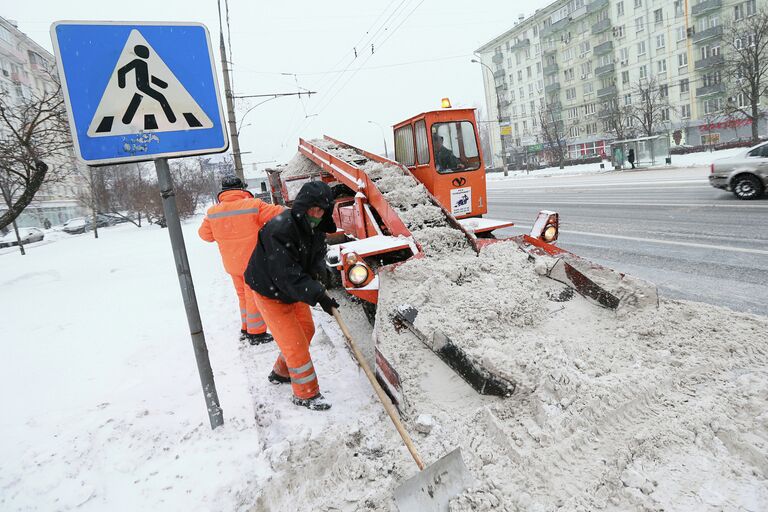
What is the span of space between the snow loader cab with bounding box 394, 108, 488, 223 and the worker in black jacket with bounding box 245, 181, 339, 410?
2871 millimetres

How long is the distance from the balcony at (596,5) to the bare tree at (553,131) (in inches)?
393

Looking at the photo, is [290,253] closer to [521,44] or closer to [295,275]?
[295,275]

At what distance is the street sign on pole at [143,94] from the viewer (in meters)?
2.36

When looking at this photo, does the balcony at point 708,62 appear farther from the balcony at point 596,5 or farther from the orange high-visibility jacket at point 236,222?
the orange high-visibility jacket at point 236,222

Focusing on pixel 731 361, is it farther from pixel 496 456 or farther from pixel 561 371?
pixel 496 456

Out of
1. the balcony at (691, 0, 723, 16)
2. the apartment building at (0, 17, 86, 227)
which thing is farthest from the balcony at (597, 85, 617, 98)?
the apartment building at (0, 17, 86, 227)

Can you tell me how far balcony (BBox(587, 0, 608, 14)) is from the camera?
4439cm

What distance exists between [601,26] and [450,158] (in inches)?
1998

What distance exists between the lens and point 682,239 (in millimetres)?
7613

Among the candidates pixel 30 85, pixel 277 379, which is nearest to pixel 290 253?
pixel 277 379

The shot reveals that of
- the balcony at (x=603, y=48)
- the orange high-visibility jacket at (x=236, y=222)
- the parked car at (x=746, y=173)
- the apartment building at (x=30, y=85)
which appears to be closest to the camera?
the orange high-visibility jacket at (x=236, y=222)

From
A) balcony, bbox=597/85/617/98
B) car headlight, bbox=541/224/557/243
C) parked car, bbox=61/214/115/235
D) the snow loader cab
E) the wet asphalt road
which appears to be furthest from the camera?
balcony, bbox=597/85/617/98

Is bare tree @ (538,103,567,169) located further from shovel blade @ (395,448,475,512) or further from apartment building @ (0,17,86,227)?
shovel blade @ (395,448,475,512)

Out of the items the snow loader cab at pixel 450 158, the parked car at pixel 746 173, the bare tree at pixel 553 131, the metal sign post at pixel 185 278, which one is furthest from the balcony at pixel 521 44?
the metal sign post at pixel 185 278
